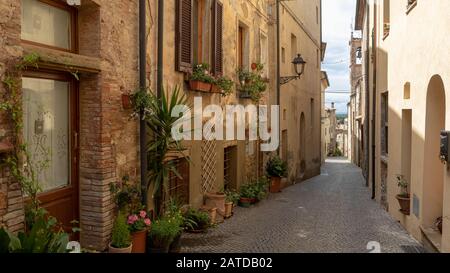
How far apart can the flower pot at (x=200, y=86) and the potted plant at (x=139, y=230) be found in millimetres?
2760

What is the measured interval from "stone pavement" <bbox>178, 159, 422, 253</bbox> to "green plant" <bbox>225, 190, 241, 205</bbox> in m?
0.32

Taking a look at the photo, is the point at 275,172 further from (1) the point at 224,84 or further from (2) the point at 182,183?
(2) the point at 182,183

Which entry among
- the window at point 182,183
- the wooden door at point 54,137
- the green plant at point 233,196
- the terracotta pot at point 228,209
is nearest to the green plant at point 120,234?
the wooden door at point 54,137

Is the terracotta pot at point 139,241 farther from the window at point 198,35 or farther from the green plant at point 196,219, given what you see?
the window at point 198,35

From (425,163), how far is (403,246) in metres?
1.34

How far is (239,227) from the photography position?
25.9 feet

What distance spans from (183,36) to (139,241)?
3.65 m

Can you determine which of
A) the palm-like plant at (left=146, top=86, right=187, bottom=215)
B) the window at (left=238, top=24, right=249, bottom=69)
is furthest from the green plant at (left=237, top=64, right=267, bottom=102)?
the palm-like plant at (left=146, top=86, right=187, bottom=215)

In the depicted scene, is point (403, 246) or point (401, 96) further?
point (401, 96)

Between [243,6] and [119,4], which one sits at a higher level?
[243,6]

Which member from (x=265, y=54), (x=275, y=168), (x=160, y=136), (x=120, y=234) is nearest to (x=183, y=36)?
(x=160, y=136)

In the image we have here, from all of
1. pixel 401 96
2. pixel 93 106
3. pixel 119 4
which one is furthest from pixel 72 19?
pixel 401 96

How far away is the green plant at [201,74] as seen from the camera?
764 centimetres
